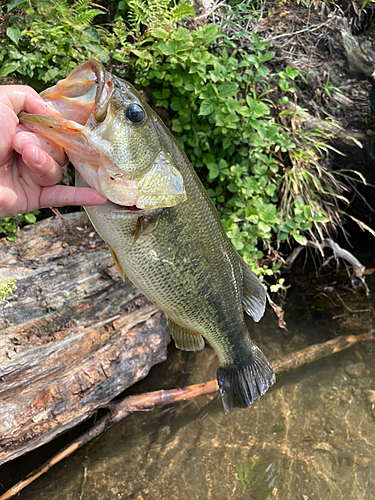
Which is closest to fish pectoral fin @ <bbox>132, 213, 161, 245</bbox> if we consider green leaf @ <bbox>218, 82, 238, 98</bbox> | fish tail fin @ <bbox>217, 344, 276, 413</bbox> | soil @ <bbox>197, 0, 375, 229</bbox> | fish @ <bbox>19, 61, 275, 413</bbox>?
fish @ <bbox>19, 61, 275, 413</bbox>

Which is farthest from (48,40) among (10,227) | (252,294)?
(252,294)

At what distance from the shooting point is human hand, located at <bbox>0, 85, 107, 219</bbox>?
141 cm

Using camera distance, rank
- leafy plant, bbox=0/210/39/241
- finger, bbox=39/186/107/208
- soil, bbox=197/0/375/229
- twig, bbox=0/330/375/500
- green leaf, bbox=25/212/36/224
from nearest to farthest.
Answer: finger, bbox=39/186/107/208, twig, bbox=0/330/375/500, leafy plant, bbox=0/210/39/241, green leaf, bbox=25/212/36/224, soil, bbox=197/0/375/229

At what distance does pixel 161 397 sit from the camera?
9.70 ft

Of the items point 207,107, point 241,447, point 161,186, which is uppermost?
point 161,186

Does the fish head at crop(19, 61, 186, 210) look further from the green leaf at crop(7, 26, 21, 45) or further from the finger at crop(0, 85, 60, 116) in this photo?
the green leaf at crop(7, 26, 21, 45)

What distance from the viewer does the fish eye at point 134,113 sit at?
146 cm

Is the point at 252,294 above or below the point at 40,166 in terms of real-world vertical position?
below

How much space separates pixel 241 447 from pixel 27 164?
253 centimetres

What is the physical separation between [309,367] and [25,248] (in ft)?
8.74

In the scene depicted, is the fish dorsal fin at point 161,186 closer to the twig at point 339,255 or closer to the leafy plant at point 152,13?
the leafy plant at point 152,13

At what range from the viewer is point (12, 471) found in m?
2.53

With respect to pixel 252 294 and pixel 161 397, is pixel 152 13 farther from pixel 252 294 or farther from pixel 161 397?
pixel 161 397

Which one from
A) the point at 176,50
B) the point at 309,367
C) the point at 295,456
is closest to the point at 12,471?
the point at 295,456
